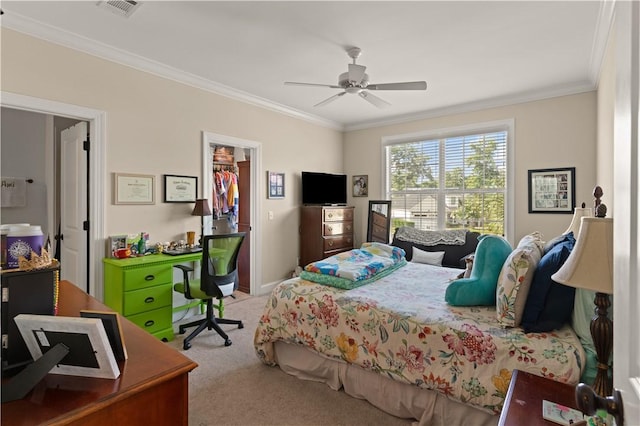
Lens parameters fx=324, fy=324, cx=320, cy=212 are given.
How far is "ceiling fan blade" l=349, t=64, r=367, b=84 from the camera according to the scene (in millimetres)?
2929

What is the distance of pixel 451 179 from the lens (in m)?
5.01

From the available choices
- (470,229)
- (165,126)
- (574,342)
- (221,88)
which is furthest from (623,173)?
(470,229)

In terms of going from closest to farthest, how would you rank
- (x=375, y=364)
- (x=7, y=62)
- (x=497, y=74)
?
1. (x=375, y=364)
2. (x=7, y=62)
3. (x=497, y=74)

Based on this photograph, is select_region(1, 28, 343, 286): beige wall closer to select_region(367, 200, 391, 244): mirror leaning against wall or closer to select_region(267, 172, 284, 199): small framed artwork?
select_region(267, 172, 284, 199): small framed artwork

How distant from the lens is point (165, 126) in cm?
350

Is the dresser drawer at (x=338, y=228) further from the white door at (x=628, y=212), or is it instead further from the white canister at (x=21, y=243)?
the white door at (x=628, y=212)

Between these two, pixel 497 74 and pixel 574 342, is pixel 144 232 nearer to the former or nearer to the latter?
pixel 574 342

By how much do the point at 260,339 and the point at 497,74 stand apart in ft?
12.0

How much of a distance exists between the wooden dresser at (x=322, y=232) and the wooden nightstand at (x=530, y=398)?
3612 mm

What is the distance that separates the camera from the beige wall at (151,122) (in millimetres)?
2674

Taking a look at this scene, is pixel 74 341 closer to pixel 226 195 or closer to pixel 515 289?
pixel 515 289

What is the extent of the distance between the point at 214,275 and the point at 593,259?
8.98ft

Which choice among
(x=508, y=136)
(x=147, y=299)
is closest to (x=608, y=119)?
(x=508, y=136)

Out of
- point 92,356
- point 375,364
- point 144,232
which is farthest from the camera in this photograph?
point 144,232
